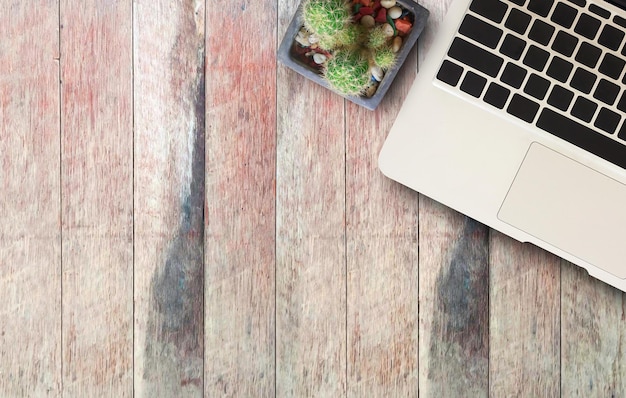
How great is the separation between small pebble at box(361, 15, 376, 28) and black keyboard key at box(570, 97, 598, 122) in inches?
9.2

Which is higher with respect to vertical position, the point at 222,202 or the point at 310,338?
the point at 222,202

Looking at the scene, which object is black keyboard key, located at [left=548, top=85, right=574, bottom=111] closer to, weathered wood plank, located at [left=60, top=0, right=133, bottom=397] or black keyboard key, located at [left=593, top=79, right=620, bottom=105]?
black keyboard key, located at [left=593, top=79, right=620, bottom=105]

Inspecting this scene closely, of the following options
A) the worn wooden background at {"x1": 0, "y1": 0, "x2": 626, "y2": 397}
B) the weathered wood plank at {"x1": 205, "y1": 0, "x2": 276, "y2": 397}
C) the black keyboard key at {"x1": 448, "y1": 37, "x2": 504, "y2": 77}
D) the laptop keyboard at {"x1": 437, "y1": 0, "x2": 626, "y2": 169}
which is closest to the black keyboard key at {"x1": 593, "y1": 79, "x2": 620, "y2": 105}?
the laptop keyboard at {"x1": 437, "y1": 0, "x2": 626, "y2": 169}

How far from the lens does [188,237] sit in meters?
0.89

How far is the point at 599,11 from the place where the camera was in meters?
0.78

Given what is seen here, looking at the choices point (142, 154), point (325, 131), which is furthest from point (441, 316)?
point (142, 154)

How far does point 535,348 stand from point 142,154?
526mm

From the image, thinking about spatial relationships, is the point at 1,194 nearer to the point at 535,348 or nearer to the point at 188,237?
the point at 188,237

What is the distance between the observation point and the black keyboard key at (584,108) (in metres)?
0.77

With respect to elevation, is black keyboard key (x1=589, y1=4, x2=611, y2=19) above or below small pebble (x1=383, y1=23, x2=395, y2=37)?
above

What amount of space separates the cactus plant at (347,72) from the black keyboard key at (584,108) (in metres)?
0.22

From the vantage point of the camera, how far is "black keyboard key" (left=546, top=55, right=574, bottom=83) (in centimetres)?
78

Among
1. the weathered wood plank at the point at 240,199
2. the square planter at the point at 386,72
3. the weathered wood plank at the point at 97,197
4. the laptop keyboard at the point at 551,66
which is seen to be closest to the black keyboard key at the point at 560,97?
the laptop keyboard at the point at 551,66

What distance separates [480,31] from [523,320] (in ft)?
1.14
